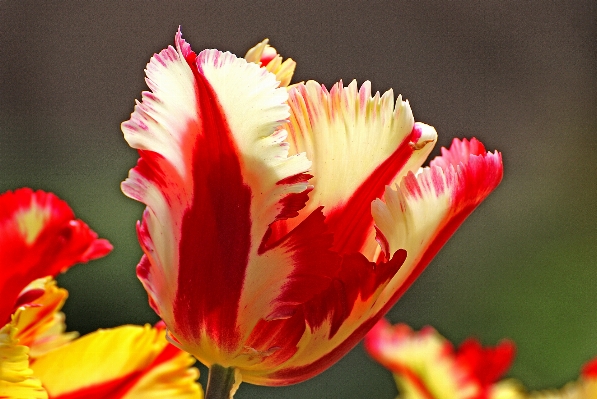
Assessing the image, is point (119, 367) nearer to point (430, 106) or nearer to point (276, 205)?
point (276, 205)


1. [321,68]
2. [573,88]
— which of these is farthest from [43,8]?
[573,88]

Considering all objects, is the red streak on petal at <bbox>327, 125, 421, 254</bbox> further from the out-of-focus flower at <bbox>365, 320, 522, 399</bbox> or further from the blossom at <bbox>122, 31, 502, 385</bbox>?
the out-of-focus flower at <bbox>365, 320, 522, 399</bbox>

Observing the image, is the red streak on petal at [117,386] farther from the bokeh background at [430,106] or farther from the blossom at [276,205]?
the bokeh background at [430,106]

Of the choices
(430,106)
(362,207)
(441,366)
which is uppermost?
(362,207)

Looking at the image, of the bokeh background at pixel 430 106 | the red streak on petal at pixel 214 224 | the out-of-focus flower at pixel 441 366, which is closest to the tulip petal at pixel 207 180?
the red streak on petal at pixel 214 224

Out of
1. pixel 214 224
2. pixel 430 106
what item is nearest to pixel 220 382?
pixel 214 224

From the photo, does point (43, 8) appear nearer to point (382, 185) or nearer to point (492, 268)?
point (492, 268)

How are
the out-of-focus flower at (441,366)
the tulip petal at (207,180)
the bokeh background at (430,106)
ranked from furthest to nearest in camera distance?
the bokeh background at (430,106) < the out-of-focus flower at (441,366) < the tulip petal at (207,180)
